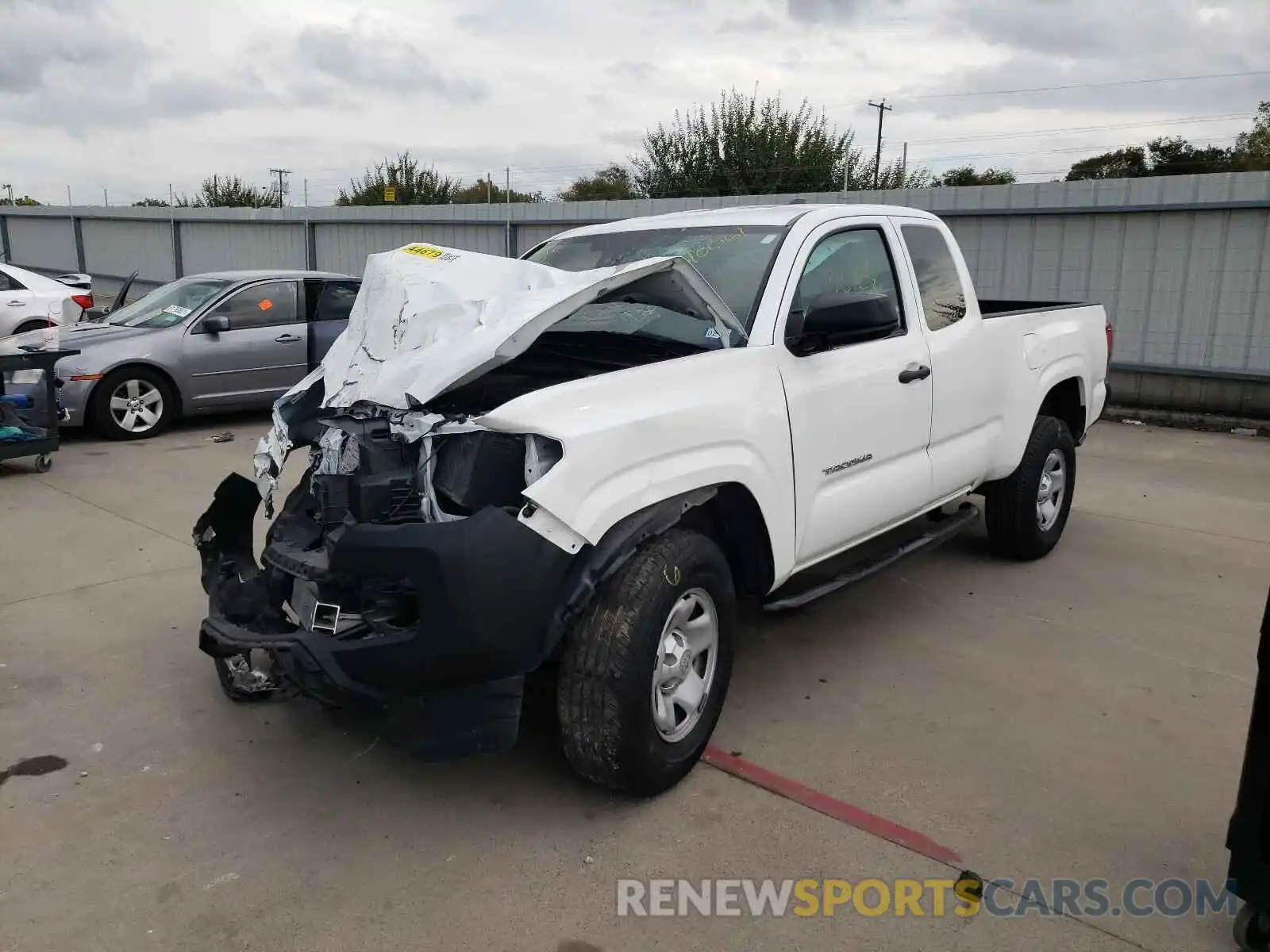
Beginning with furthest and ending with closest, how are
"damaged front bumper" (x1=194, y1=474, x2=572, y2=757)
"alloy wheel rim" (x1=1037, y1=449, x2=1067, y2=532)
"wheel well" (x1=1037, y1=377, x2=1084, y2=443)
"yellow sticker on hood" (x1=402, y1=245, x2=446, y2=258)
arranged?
"wheel well" (x1=1037, y1=377, x2=1084, y2=443) → "alloy wheel rim" (x1=1037, y1=449, x2=1067, y2=532) → "yellow sticker on hood" (x1=402, y1=245, x2=446, y2=258) → "damaged front bumper" (x1=194, y1=474, x2=572, y2=757)

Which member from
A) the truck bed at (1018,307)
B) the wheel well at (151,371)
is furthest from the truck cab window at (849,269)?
the wheel well at (151,371)

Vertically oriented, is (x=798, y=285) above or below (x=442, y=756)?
above

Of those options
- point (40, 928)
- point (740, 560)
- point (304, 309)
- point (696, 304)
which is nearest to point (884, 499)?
point (740, 560)

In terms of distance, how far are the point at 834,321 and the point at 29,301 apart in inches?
527

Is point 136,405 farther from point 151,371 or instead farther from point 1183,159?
point 1183,159

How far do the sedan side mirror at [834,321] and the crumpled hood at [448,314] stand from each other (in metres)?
0.26

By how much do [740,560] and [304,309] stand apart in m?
7.88

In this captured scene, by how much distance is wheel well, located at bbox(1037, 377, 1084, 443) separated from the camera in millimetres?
6082

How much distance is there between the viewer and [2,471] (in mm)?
8000

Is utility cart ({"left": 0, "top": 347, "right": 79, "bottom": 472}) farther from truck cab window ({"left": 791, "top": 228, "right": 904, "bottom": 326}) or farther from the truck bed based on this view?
the truck bed

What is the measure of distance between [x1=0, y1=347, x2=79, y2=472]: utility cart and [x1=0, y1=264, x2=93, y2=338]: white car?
18.9 feet

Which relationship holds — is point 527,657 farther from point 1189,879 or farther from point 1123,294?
point 1123,294

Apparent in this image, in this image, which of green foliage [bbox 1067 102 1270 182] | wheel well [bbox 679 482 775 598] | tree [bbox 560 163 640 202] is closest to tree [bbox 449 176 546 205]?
tree [bbox 560 163 640 202]

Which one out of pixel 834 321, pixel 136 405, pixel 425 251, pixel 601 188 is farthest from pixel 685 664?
pixel 601 188
